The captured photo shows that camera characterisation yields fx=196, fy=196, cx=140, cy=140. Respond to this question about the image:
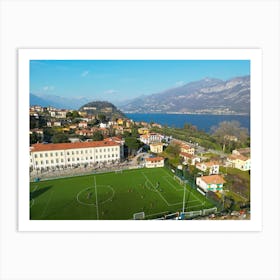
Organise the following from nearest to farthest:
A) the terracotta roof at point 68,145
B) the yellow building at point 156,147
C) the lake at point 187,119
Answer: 1. the terracotta roof at point 68,145
2. the lake at point 187,119
3. the yellow building at point 156,147

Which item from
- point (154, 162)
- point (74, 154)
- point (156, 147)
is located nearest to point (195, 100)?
point (156, 147)

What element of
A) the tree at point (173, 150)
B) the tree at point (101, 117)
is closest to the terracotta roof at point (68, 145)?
the tree at point (101, 117)

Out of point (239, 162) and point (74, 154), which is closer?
point (239, 162)

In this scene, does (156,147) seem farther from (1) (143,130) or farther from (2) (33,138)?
(2) (33,138)

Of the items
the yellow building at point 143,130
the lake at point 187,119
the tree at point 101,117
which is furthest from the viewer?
the yellow building at point 143,130

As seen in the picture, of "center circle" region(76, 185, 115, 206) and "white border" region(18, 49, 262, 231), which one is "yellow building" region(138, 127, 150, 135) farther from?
"white border" region(18, 49, 262, 231)

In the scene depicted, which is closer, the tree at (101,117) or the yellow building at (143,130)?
the tree at (101,117)
